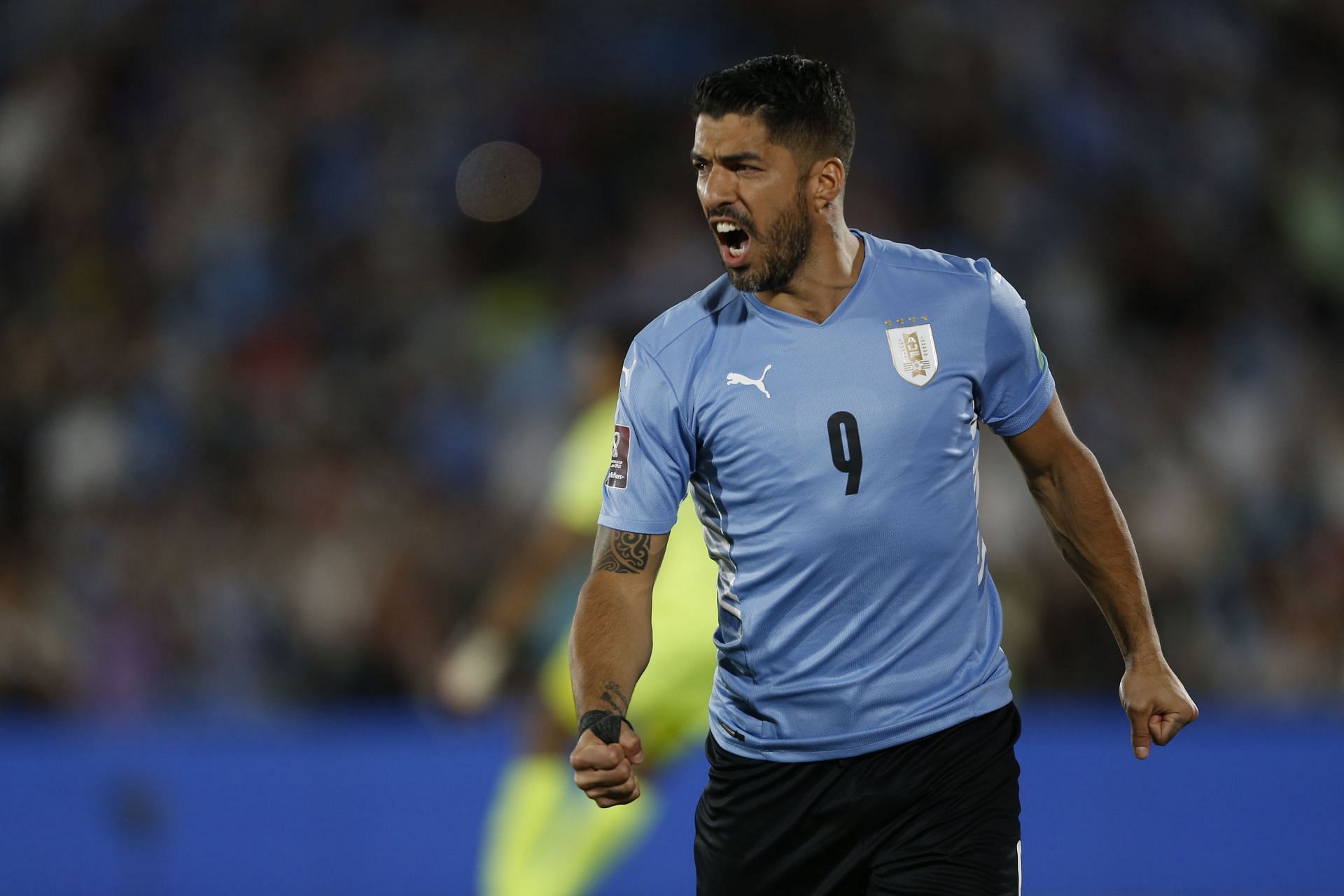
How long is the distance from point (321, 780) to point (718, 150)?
15.8ft

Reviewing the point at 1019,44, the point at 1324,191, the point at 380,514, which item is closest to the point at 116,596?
the point at 380,514

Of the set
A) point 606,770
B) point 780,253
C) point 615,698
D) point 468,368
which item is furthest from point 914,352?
point 468,368

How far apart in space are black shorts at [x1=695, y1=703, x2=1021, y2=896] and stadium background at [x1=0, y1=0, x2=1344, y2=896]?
2.95 meters

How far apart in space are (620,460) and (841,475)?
1.48 ft

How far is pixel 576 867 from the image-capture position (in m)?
5.63

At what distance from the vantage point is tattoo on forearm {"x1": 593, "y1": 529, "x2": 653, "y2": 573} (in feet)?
10.4

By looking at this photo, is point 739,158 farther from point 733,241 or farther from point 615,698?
point 615,698

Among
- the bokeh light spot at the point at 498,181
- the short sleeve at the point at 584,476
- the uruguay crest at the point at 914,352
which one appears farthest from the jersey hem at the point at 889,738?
the bokeh light spot at the point at 498,181

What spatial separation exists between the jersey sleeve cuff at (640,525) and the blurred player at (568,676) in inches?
85.6

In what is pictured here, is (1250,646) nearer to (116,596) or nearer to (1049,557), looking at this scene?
(1049,557)

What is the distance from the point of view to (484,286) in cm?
964

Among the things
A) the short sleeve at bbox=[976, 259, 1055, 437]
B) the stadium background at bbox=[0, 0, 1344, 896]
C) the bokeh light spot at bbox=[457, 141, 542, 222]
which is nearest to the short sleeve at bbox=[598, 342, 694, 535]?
the short sleeve at bbox=[976, 259, 1055, 437]

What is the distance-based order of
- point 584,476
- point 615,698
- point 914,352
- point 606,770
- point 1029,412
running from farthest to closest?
point 584,476
point 1029,412
point 914,352
point 615,698
point 606,770

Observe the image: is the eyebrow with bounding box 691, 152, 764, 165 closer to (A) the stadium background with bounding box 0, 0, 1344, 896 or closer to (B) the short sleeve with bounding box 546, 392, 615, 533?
(B) the short sleeve with bounding box 546, 392, 615, 533
